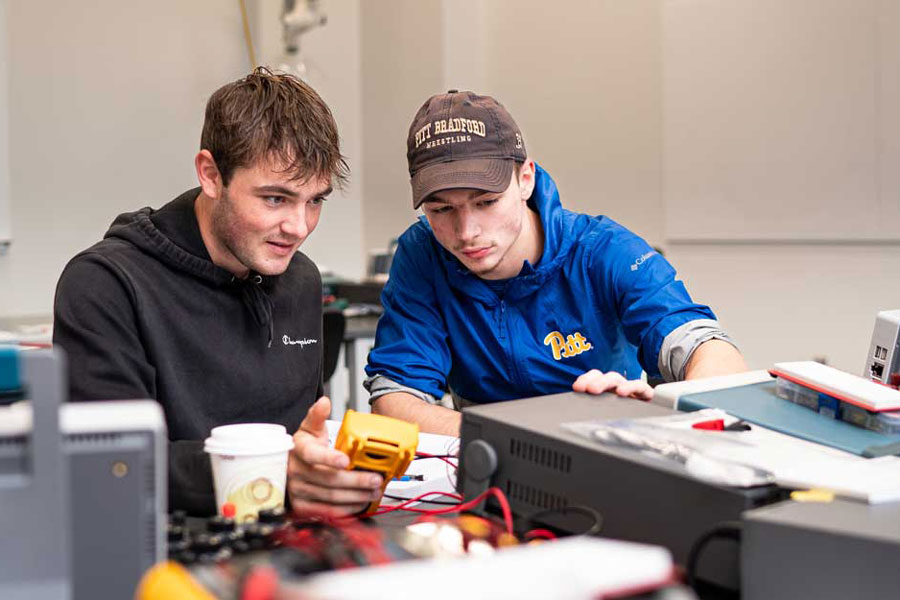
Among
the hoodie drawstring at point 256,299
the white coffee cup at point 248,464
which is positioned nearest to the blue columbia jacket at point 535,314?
the hoodie drawstring at point 256,299

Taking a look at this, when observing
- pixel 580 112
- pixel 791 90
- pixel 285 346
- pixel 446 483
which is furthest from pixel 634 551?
pixel 580 112

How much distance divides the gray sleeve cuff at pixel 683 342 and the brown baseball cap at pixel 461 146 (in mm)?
420

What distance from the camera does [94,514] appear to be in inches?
28.1

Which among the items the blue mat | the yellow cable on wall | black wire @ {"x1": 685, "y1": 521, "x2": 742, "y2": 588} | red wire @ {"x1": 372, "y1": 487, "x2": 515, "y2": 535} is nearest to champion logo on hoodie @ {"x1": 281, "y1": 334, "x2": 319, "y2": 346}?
red wire @ {"x1": 372, "y1": 487, "x2": 515, "y2": 535}

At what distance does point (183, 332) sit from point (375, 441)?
57 centimetres

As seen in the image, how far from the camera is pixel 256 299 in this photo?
1631mm

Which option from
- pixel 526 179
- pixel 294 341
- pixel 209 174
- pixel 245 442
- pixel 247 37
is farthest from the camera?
pixel 247 37

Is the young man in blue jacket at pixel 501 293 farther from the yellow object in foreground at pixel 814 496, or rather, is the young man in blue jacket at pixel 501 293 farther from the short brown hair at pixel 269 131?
the yellow object in foreground at pixel 814 496

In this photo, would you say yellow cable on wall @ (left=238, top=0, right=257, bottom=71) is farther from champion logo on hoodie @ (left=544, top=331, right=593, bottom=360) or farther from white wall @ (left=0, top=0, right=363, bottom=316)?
champion logo on hoodie @ (left=544, top=331, right=593, bottom=360)

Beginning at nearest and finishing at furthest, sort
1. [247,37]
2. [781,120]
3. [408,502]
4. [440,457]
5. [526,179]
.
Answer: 1. [408,502]
2. [440,457]
3. [526,179]
4. [781,120]
5. [247,37]

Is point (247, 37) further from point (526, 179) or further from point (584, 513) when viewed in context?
point (584, 513)

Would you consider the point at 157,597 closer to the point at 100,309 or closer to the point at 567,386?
the point at 100,309

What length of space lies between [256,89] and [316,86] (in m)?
3.47

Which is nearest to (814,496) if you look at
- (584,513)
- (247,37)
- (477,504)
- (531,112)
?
(584,513)
